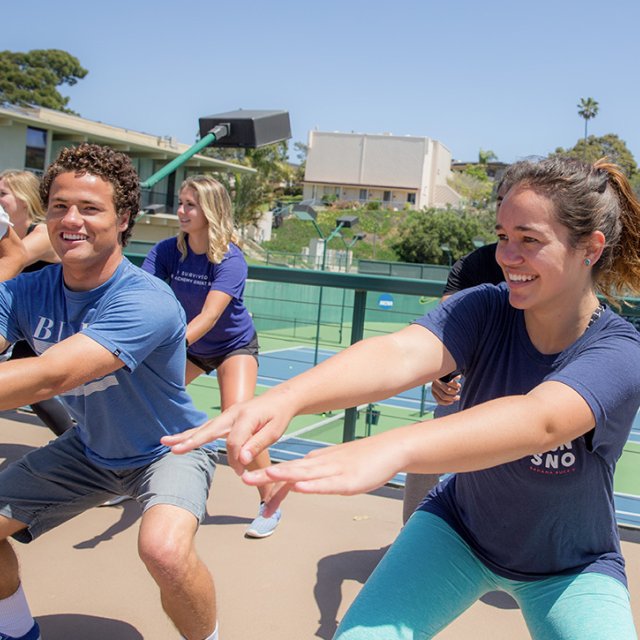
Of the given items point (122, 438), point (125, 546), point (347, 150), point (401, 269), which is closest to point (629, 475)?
point (125, 546)

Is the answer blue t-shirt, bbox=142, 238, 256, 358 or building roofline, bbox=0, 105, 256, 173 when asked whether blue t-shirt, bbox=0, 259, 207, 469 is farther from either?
building roofline, bbox=0, 105, 256, 173

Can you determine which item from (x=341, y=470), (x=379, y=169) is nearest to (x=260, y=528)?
Answer: (x=341, y=470)

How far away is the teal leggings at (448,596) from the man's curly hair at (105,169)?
5.65 ft

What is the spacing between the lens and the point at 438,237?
Answer: 59.5 meters

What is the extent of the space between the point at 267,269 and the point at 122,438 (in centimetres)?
299

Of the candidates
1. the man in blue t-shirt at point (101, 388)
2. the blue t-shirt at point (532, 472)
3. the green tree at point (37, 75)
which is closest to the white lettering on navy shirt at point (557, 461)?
the blue t-shirt at point (532, 472)

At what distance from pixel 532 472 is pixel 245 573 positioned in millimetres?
2157

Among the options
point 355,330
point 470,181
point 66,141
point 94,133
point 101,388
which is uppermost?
point 470,181

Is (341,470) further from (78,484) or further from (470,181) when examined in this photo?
(470,181)

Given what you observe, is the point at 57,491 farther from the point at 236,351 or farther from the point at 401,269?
the point at 401,269

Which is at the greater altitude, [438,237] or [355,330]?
[355,330]

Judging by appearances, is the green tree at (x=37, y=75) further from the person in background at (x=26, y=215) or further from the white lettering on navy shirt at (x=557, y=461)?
the white lettering on navy shirt at (x=557, y=461)

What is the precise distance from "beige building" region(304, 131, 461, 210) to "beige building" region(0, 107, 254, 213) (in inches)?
2157

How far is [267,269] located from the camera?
5754 millimetres
